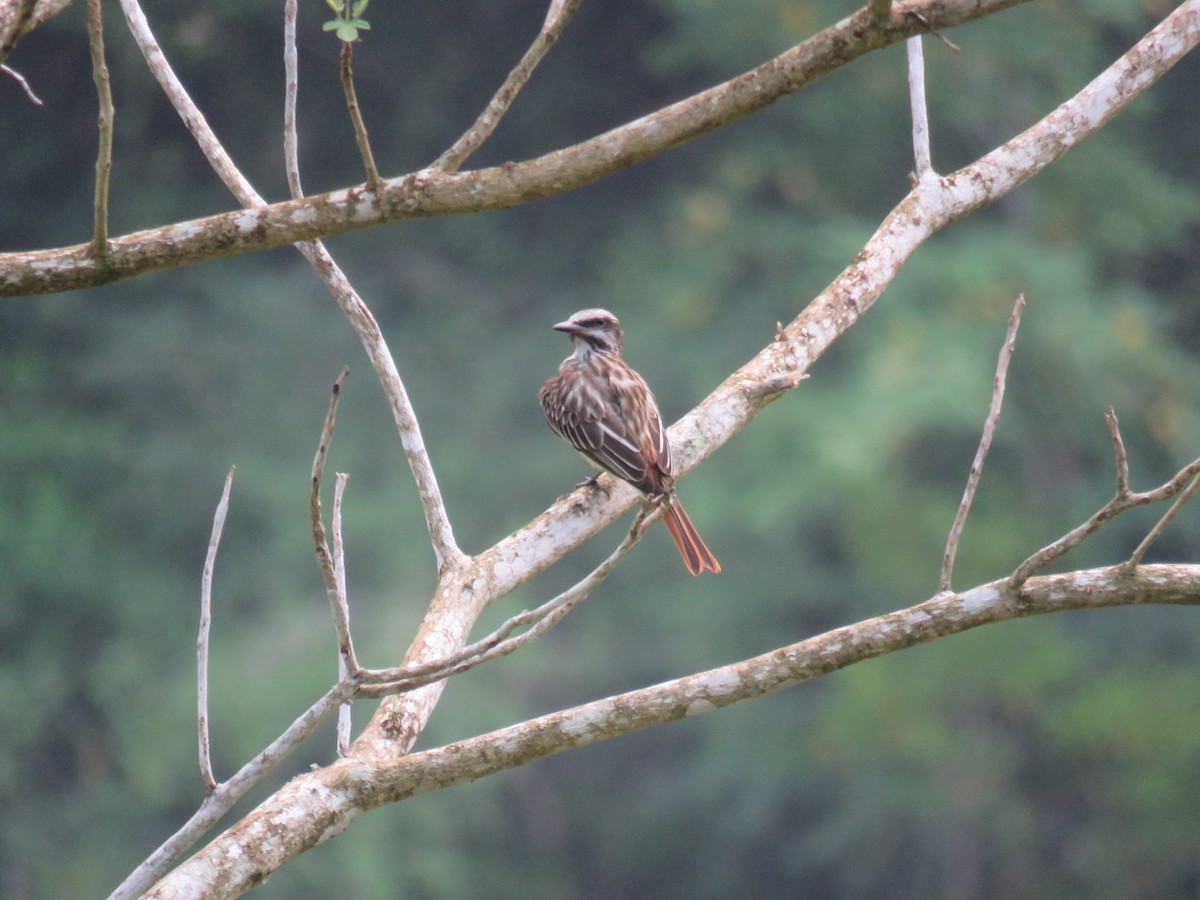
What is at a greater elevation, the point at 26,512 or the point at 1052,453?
the point at 26,512

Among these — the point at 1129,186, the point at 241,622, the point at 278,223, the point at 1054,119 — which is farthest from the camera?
the point at 241,622

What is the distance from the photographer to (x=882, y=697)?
18969 millimetres

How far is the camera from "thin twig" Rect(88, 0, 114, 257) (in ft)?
9.11

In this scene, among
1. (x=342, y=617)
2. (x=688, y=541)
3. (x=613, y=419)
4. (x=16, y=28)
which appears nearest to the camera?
(x=16, y=28)

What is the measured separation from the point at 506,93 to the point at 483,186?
313mm

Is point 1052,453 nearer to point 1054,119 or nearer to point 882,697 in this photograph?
point 882,697

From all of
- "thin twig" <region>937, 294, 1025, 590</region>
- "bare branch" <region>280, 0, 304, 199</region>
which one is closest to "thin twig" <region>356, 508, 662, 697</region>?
"thin twig" <region>937, 294, 1025, 590</region>

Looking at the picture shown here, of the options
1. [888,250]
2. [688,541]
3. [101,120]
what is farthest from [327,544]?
[688,541]

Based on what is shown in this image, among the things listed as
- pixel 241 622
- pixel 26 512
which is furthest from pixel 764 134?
pixel 26 512

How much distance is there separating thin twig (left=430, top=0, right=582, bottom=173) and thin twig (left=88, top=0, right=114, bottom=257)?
654 mm

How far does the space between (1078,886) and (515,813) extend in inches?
325

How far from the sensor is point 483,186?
308 centimetres

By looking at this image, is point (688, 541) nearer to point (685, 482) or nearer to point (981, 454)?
point (981, 454)

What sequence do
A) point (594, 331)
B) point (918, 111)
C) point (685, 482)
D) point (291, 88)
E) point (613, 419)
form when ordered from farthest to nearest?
point (685, 482)
point (594, 331)
point (613, 419)
point (918, 111)
point (291, 88)
